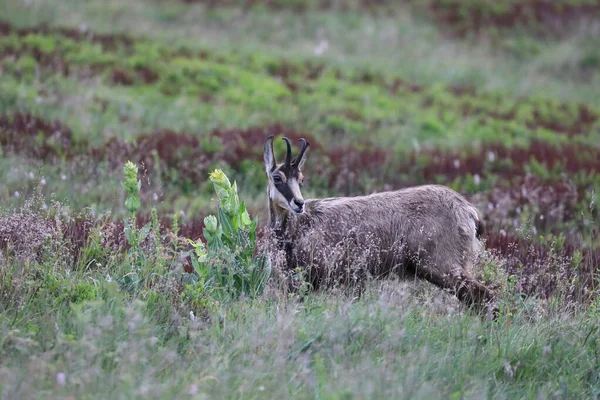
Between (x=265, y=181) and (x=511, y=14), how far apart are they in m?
17.0

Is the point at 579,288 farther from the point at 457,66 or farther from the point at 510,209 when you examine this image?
the point at 457,66

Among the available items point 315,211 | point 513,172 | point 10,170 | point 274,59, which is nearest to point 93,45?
point 274,59

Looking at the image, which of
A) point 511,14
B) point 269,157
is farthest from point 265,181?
point 511,14

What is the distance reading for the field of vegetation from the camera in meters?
5.04

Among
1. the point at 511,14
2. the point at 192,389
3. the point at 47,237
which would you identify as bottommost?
the point at 192,389

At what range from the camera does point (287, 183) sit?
278 inches

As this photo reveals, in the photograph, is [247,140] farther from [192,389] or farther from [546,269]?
[192,389]

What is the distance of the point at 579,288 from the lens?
268 inches

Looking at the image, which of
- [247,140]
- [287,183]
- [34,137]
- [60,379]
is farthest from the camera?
[247,140]

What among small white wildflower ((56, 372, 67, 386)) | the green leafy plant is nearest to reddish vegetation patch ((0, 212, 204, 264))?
the green leafy plant

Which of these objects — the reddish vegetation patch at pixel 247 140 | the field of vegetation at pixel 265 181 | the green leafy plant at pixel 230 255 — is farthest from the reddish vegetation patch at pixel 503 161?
the green leafy plant at pixel 230 255

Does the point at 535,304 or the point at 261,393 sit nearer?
the point at 261,393

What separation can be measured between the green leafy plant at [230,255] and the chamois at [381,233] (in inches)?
14.4

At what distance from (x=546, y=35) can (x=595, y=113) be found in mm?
6661
